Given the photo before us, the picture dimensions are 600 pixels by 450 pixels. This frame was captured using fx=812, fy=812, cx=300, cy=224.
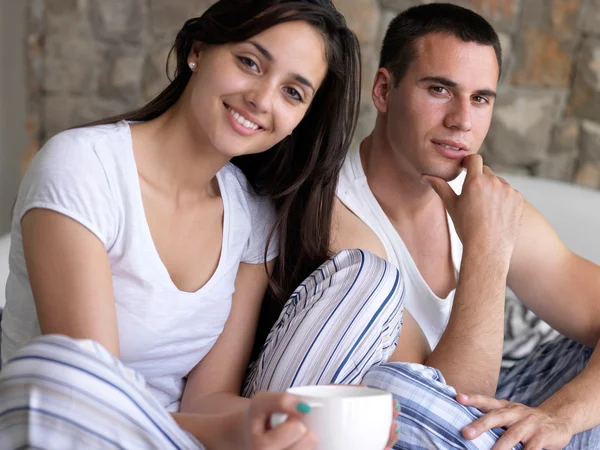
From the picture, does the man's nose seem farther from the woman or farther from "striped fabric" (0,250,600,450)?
"striped fabric" (0,250,600,450)

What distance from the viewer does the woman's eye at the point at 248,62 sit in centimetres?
120

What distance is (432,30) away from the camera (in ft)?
5.39

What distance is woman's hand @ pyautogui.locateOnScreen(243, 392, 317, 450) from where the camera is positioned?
32.0 inches

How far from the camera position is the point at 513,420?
1.16 meters

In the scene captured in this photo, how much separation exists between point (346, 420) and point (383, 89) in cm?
104

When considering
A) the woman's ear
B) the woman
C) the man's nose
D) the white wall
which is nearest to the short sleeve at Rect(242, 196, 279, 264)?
the woman

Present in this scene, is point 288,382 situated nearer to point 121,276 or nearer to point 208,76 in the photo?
point 121,276

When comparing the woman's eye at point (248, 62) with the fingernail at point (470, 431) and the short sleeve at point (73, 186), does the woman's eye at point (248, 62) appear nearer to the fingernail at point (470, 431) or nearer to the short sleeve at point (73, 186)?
the short sleeve at point (73, 186)

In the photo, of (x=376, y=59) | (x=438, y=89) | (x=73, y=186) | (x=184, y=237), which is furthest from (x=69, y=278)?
(x=376, y=59)

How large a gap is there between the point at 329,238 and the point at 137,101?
1577mm

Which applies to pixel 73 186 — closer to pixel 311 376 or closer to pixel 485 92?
pixel 311 376

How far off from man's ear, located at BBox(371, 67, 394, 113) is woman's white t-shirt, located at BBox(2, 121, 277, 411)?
1.62 ft

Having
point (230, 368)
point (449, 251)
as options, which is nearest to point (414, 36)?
point (449, 251)

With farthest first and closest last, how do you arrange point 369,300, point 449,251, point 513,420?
point 449,251, point 369,300, point 513,420
